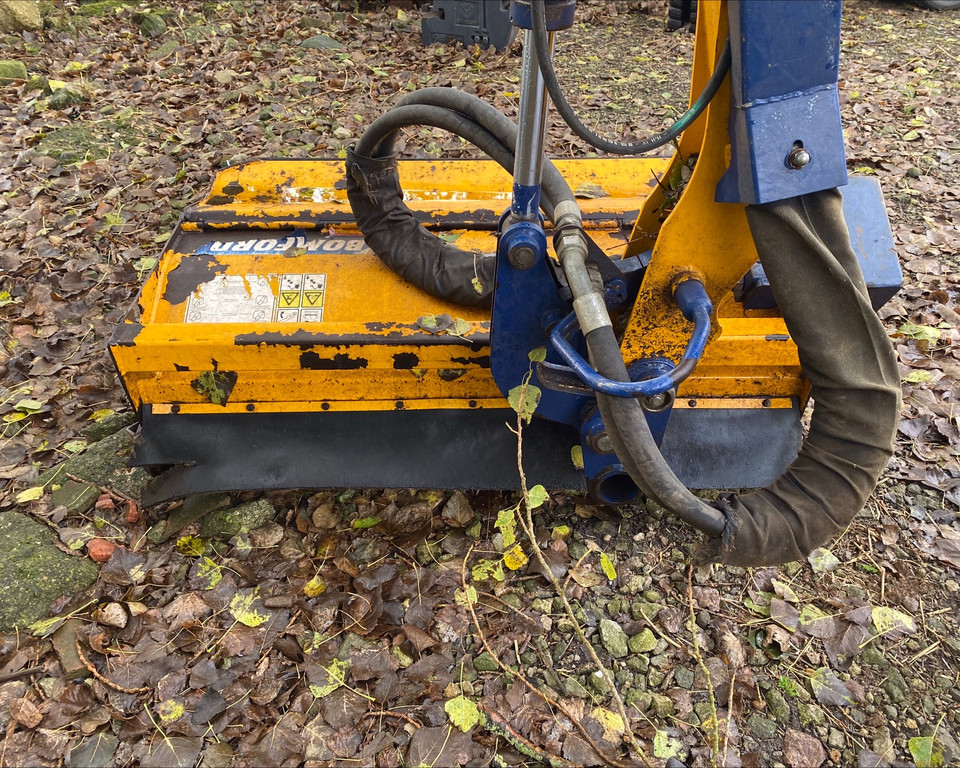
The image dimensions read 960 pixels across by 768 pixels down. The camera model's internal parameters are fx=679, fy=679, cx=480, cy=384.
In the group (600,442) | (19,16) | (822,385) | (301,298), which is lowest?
(600,442)

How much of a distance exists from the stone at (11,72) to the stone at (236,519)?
18.8 ft

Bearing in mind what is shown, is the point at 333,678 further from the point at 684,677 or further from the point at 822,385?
the point at 822,385

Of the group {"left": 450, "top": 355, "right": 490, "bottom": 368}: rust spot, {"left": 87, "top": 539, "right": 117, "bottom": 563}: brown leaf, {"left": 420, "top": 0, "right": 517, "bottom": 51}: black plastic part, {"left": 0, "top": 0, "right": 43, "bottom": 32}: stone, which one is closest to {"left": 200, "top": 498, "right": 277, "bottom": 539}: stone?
{"left": 87, "top": 539, "right": 117, "bottom": 563}: brown leaf

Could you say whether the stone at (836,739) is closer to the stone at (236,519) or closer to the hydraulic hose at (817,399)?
the hydraulic hose at (817,399)

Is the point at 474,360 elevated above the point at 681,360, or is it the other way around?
the point at 681,360

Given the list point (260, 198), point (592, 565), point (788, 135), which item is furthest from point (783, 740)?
point (260, 198)

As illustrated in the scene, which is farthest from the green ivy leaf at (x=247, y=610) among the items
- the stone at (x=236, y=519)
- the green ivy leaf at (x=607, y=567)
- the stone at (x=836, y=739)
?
the stone at (x=836, y=739)

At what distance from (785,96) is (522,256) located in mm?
836

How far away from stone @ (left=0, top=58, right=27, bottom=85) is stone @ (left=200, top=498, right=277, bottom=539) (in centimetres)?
574

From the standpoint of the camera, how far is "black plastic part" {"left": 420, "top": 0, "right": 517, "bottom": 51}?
6688 mm

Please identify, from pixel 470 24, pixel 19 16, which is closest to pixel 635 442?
pixel 470 24

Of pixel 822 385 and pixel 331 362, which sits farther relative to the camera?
pixel 331 362

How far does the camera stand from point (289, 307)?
9.34ft

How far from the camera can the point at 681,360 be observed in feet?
6.22
